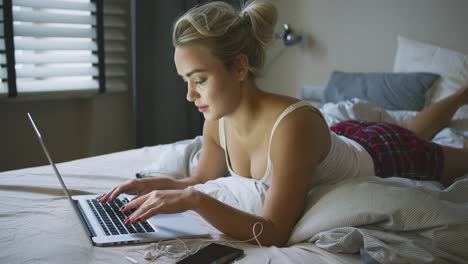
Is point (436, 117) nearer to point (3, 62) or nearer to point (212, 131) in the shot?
point (212, 131)

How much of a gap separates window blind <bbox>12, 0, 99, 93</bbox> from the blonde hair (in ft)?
5.86

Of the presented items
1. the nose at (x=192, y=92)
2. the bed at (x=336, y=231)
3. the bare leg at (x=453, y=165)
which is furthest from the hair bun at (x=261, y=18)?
the bare leg at (x=453, y=165)

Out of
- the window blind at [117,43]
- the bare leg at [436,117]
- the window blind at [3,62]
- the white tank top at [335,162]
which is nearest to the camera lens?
the white tank top at [335,162]

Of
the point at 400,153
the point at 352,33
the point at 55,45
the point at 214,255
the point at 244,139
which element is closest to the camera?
the point at 214,255

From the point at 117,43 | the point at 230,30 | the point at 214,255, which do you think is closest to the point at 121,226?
the point at 214,255

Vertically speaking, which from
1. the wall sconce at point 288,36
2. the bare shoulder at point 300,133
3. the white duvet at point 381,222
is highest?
the wall sconce at point 288,36

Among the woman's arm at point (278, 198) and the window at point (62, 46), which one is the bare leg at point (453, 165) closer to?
the woman's arm at point (278, 198)

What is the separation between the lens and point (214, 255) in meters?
0.97

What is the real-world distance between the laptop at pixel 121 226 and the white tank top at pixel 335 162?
28 centimetres

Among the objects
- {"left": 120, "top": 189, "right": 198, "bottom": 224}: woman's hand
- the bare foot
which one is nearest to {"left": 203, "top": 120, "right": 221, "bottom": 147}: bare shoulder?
{"left": 120, "top": 189, "right": 198, "bottom": 224}: woman's hand

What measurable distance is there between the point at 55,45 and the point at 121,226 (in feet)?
6.92

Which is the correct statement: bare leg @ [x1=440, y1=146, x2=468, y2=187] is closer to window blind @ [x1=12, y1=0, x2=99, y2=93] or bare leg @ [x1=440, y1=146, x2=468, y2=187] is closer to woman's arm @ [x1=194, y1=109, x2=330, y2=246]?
woman's arm @ [x1=194, y1=109, x2=330, y2=246]

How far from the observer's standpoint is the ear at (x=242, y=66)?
51.8 inches

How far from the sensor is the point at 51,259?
93 cm
